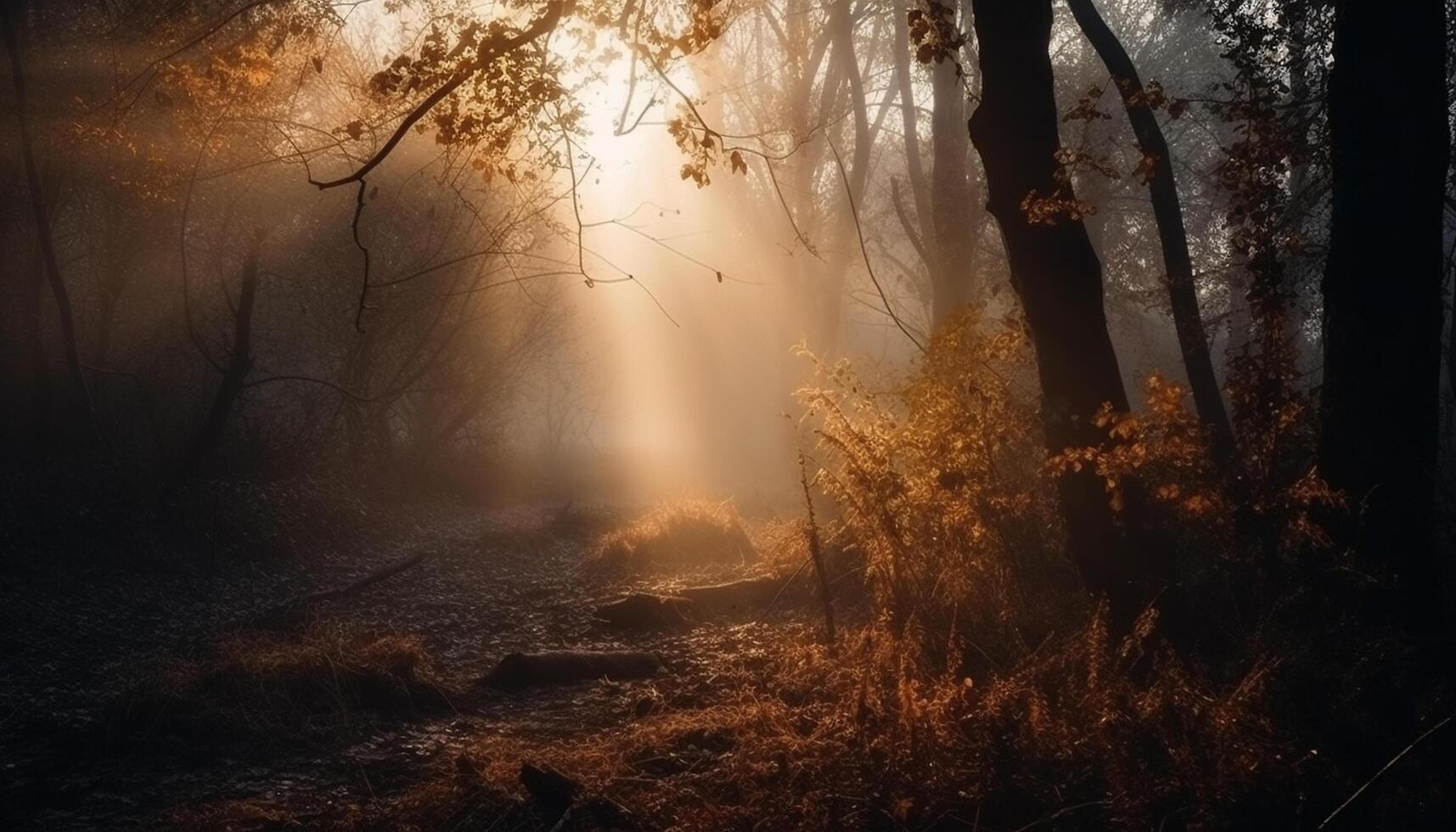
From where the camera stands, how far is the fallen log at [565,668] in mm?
8203

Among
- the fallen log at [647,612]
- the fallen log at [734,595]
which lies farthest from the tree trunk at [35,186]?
the fallen log at [734,595]

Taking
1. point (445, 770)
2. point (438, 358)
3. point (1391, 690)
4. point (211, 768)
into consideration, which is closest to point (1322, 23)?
point (1391, 690)

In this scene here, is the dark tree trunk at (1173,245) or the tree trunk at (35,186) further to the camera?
the tree trunk at (35,186)

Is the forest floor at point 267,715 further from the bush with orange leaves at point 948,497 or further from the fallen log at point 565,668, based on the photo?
the bush with orange leaves at point 948,497

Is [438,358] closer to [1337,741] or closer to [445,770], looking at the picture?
[445,770]

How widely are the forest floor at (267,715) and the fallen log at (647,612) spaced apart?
266mm

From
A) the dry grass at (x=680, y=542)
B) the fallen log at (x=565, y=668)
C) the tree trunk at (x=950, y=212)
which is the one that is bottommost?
the fallen log at (x=565, y=668)

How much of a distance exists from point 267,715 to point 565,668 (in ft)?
7.75

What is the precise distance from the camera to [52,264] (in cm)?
1137

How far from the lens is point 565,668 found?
8312mm

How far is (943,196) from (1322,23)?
6.91m

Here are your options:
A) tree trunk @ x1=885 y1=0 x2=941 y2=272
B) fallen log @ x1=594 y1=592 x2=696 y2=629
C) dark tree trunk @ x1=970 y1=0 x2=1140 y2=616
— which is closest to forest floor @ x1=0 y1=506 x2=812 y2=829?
fallen log @ x1=594 y1=592 x2=696 y2=629

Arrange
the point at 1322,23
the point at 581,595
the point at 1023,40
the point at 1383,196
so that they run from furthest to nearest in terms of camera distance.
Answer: the point at 581,595 → the point at 1322,23 → the point at 1023,40 → the point at 1383,196

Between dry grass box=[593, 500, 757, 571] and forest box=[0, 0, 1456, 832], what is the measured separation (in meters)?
0.08
